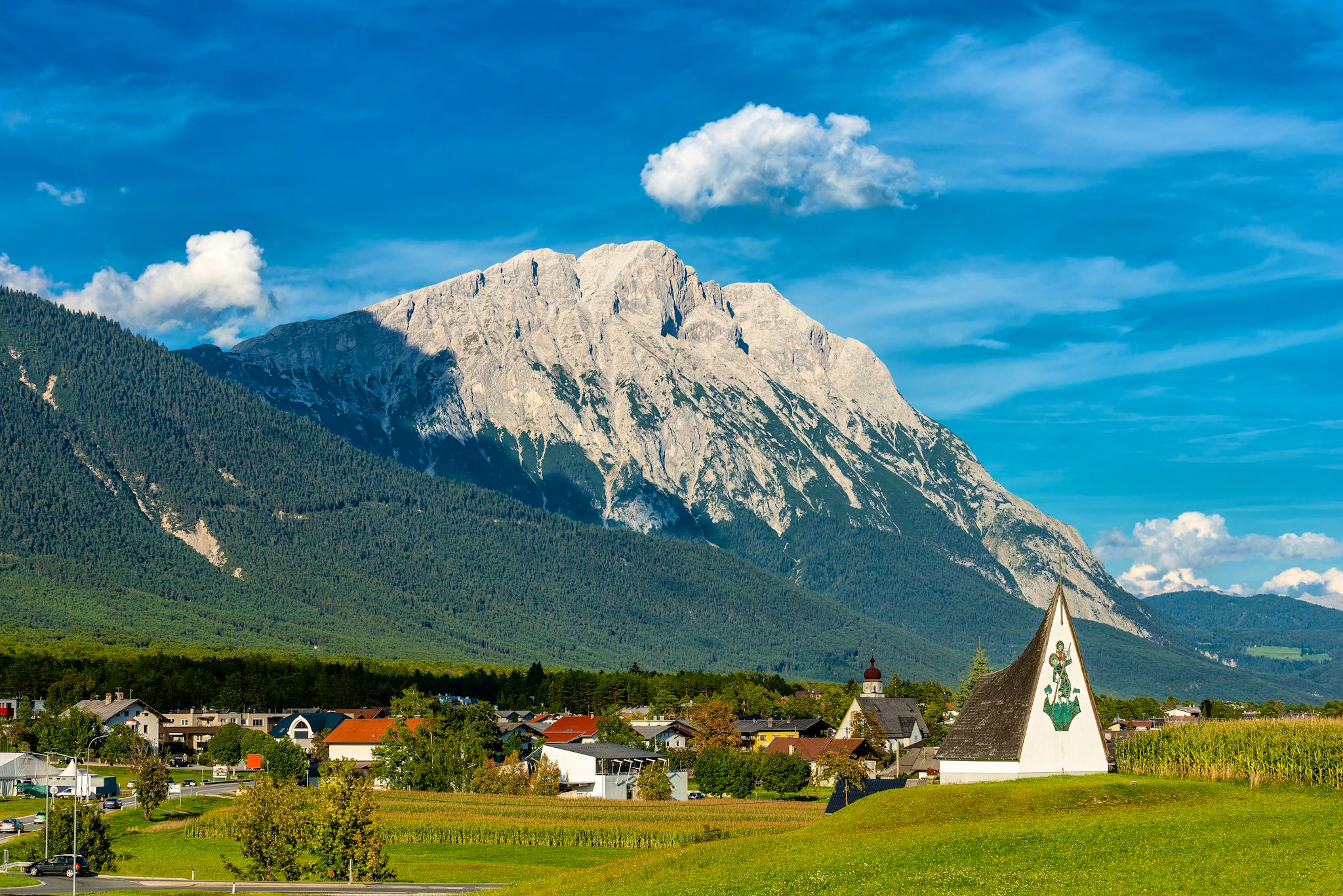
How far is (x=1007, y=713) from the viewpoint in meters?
71.2

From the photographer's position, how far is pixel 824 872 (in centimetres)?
5253

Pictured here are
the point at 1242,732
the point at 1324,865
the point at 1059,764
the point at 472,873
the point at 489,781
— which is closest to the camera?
the point at 1324,865

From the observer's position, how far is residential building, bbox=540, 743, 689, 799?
547ft

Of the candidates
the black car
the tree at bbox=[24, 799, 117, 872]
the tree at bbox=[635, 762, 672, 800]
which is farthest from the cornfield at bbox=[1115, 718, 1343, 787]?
the tree at bbox=[635, 762, 672, 800]

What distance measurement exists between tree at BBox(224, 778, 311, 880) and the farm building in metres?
41.9

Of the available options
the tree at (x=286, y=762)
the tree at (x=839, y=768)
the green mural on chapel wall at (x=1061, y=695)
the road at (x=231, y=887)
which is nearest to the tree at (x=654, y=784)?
the tree at (x=839, y=768)

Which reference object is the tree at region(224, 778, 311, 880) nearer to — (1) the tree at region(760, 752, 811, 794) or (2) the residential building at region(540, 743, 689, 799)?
(2) the residential building at region(540, 743, 689, 799)

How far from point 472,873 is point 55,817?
32091 mm

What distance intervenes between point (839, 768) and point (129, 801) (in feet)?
273

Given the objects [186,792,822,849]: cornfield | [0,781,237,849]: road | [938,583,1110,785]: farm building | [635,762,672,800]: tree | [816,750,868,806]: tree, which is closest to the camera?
[938,583,1110,785]: farm building

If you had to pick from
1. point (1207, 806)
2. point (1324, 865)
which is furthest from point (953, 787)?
point (1324, 865)

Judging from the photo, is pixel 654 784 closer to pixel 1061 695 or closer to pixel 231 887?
pixel 231 887

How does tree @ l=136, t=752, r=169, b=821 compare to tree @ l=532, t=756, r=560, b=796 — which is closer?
→ tree @ l=136, t=752, r=169, b=821

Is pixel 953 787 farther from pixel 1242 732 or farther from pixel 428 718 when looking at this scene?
pixel 428 718
